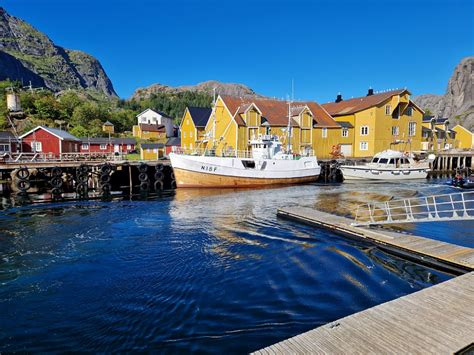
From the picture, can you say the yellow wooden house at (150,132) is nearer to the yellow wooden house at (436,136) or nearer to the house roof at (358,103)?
the house roof at (358,103)

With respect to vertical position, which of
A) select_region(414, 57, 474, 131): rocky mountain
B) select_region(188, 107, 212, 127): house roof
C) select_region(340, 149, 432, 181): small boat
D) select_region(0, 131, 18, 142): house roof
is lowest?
select_region(340, 149, 432, 181): small boat

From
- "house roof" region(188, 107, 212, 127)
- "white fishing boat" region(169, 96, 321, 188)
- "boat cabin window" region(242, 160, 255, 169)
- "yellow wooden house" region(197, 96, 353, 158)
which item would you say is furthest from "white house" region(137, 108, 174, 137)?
"boat cabin window" region(242, 160, 255, 169)

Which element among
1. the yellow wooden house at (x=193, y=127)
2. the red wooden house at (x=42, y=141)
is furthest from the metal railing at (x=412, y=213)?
the red wooden house at (x=42, y=141)

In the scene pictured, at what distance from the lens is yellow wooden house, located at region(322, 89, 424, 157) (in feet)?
163

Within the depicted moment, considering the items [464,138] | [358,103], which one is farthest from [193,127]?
[464,138]

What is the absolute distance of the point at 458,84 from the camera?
14488cm

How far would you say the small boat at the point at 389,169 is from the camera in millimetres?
38188

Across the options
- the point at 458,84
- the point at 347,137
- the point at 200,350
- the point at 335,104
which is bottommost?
the point at 200,350

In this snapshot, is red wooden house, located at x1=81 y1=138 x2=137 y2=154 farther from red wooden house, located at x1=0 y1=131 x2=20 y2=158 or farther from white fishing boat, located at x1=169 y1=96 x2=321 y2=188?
white fishing boat, located at x1=169 y1=96 x2=321 y2=188

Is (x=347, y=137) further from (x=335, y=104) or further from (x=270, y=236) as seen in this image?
(x=270, y=236)

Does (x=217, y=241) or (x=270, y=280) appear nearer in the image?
(x=270, y=280)

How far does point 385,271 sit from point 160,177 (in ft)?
90.3

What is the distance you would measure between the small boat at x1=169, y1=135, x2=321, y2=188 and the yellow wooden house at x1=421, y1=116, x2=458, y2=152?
3301 centimetres

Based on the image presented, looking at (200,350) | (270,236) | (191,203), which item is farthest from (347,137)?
(200,350)
